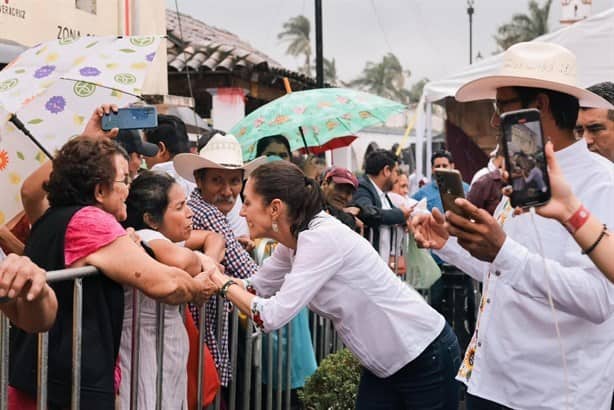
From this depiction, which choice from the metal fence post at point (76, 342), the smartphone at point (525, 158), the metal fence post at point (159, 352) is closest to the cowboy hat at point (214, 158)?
the metal fence post at point (159, 352)

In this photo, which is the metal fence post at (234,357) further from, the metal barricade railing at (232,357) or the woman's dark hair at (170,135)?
the woman's dark hair at (170,135)

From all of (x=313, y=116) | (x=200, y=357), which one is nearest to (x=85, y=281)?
(x=200, y=357)

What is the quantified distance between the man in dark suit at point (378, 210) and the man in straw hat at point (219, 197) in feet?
7.10

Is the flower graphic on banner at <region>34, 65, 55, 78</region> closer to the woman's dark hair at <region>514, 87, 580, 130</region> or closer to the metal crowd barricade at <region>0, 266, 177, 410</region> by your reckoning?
the metal crowd barricade at <region>0, 266, 177, 410</region>

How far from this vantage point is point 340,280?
4.04m

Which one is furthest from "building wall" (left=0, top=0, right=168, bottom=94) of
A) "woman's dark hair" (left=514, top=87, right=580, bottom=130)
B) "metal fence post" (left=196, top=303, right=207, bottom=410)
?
"woman's dark hair" (left=514, top=87, right=580, bottom=130)

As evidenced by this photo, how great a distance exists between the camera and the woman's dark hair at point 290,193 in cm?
414

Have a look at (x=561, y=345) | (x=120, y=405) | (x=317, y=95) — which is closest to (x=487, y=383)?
(x=561, y=345)

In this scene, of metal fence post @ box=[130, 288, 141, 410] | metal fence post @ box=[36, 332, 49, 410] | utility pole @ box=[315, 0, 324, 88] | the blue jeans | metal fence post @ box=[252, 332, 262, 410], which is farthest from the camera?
utility pole @ box=[315, 0, 324, 88]

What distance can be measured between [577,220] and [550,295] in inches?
15.2

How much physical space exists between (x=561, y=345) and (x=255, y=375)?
267 cm

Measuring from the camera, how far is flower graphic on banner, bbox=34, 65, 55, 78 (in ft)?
14.7

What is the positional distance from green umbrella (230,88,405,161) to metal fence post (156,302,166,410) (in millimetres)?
3712

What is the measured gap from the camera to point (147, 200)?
4.40 metres
